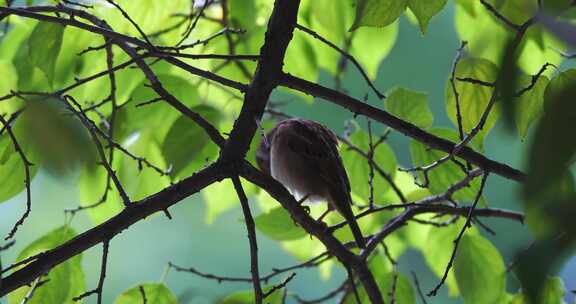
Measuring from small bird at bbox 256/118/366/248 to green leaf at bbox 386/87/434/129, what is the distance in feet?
1.07

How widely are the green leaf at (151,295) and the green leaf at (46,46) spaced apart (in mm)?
340

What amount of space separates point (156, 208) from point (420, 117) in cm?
49

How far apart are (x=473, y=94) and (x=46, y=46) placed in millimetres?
608

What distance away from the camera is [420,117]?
1.07 meters

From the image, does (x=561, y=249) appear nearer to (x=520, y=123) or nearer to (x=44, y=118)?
(x=44, y=118)

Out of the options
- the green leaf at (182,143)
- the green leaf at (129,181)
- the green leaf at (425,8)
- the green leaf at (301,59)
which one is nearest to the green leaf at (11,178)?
the green leaf at (129,181)

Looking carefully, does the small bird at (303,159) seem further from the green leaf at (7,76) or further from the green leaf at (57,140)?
the green leaf at (57,140)

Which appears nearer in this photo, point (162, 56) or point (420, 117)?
point (162, 56)

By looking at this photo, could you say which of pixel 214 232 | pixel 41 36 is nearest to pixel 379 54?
pixel 41 36

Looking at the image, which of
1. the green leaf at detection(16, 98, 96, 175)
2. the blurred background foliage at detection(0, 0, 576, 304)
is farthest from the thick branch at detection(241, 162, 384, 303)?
the green leaf at detection(16, 98, 96, 175)

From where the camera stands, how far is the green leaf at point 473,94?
0.85 metres

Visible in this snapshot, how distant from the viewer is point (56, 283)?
974 millimetres

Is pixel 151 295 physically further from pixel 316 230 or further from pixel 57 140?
pixel 57 140

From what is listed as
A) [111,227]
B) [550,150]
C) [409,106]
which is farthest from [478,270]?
[550,150]
